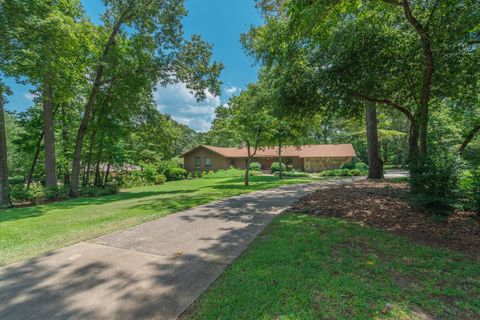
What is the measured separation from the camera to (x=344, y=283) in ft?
8.82

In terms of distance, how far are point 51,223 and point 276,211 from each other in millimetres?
6271

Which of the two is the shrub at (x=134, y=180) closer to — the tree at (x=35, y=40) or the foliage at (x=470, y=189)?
the tree at (x=35, y=40)

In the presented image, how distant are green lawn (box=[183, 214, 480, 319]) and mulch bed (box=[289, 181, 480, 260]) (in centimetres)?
53

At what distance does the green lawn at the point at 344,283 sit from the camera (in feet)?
7.31

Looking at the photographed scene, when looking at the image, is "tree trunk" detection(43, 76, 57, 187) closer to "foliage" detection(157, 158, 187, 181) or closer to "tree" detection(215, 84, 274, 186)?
"tree" detection(215, 84, 274, 186)

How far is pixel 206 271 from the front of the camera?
10.3ft

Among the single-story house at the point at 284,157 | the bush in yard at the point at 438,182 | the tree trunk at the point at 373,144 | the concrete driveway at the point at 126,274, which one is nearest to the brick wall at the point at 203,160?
the single-story house at the point at 284,157

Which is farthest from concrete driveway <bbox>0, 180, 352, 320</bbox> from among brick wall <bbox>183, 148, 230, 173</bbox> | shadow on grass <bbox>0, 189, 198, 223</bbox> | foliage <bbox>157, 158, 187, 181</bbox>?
brick wall <bbox>183, 148, 230, 173</bbox>

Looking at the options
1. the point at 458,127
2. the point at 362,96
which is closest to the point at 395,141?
the point at 458,127

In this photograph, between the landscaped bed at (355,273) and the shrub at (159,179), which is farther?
the shrub at (159,179)

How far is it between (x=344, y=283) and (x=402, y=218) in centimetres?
364

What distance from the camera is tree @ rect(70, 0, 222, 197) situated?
12305 millimetres

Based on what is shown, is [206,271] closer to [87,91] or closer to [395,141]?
[87,91]

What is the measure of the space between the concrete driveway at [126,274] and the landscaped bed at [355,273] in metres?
0.34
